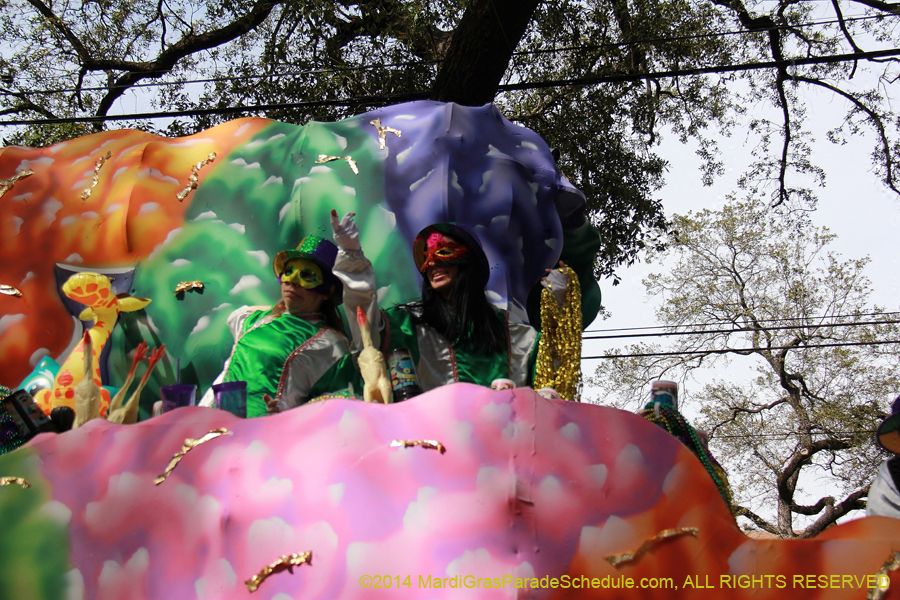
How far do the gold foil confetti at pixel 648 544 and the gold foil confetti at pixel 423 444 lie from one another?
0.60 meters

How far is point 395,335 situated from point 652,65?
6.91m

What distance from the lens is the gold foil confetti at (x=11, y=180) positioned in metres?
5.45

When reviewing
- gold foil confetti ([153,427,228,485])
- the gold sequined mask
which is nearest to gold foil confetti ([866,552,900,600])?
gold foil confetti ([153,427,228,485])

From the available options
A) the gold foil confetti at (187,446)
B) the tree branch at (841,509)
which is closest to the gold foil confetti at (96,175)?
the gold foil confetti at (187,446)

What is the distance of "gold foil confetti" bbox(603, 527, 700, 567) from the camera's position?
2.60 metres

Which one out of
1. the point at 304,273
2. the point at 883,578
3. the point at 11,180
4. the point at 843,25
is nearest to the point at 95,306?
the point at 304,273

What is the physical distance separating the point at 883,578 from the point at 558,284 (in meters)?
1.83

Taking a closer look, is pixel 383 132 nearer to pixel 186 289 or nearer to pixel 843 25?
pixel 186 289

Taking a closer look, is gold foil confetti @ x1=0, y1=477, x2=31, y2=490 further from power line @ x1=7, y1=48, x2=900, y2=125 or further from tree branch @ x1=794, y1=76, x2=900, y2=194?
tree branch @ x1=794, y1=76, x2=900, y2=194

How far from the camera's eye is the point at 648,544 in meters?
2.63

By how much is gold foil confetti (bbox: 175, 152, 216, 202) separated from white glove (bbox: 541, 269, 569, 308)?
2.41 meters

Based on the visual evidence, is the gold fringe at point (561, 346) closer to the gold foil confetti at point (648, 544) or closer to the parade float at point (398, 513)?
the parade float at point (398, 513)

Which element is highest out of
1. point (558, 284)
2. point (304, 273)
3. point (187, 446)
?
point (304, 273)

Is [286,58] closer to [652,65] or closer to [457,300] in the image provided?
[652,65]
